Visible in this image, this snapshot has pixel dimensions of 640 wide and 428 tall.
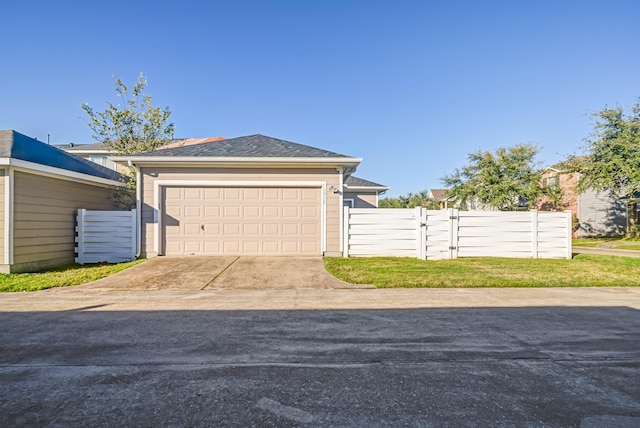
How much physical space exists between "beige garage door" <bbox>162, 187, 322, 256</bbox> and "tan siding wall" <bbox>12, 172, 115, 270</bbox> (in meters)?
2.83

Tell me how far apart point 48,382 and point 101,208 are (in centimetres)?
1095

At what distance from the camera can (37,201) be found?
904 centimetres

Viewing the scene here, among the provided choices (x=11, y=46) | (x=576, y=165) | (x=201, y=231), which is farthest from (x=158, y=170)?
(x=576, y=165)

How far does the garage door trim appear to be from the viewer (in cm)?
1033

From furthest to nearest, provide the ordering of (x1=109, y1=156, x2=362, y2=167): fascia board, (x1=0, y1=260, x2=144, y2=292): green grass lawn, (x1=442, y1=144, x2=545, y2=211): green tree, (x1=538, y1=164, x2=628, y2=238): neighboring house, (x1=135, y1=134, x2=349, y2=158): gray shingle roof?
1. (x1=538, y1=164, x2=628, y2=238): neighboring house
2. (x1=442, y1=144, x2=545, y2=211): green tree
3. (x1=135, y1=134, x2=349, y2=158): gray shingle roof
4. (x1=109, y1=156, x2=362, y2=167): fascia board
5. (x1=0, y1=260, x2=144, y2=292): green grass lawn

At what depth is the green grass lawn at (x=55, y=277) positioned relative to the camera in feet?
23.1

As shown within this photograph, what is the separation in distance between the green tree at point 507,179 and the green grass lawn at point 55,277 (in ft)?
72.0

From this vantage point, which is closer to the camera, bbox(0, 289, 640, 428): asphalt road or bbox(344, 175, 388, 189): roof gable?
bbox(0, 289, 640, 428): asphalt road

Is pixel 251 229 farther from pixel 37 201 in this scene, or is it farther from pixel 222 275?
pixel 37 201

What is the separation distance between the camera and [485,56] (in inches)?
587

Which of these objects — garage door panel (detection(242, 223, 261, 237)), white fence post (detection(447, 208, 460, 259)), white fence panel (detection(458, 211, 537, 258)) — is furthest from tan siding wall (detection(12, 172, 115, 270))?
white fence panel (detection(458, 211, 537, 258))

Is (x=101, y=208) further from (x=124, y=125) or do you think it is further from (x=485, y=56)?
(x=485, y=56)

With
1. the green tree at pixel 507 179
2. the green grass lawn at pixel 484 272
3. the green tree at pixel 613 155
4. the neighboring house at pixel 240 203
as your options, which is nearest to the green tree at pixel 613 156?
the green tree at pixel 613 155

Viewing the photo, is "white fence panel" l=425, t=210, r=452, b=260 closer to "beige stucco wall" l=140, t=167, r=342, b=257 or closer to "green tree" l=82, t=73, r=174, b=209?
"beige stucco wall" l=140, t=167, r=342, b=257
